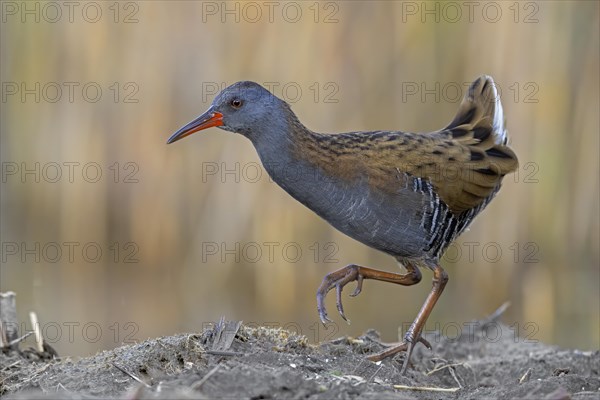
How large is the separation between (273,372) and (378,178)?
6.07ft

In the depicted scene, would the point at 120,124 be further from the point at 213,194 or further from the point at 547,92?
the point at 547,92

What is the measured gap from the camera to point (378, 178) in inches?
204

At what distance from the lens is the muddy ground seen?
342 centimetres

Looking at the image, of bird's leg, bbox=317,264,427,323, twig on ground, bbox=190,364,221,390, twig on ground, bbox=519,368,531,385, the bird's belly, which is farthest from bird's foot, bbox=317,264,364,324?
twig on ground, bbox=190,364,221,390

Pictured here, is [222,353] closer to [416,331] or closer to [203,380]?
[203,380]

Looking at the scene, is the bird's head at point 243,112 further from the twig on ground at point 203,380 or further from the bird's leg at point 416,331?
the twig on ground at point 203,380

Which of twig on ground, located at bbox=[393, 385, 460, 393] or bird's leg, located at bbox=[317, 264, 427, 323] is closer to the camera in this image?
twig on ground, located at bbox=[393, 385, 460, 393]

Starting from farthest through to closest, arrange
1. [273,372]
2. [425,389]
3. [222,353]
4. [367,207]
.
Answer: [367,207], [425,389], [222,353], [273,372]

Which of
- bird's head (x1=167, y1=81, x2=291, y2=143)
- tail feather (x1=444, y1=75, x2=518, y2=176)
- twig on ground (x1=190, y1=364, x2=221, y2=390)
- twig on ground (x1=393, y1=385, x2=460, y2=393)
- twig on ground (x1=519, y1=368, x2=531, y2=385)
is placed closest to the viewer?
twig on ground (x1=190, y1=364, x2=221, y2=390)

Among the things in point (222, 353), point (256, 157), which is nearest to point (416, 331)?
point (222, 353)

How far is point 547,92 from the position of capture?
27.6 ft

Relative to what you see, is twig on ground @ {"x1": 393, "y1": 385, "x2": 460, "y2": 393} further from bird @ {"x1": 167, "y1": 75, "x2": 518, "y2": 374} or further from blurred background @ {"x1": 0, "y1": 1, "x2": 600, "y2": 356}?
blurred background @ {"x1": 0, "y1": 1, "x2": 600, "y2": 356}

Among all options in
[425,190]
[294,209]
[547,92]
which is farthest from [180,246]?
[425,190]

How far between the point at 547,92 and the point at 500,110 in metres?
Answer: 2.36
